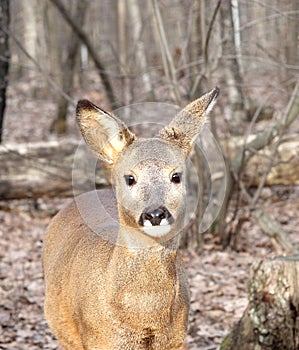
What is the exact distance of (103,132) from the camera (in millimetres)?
4543

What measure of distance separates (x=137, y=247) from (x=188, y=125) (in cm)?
82

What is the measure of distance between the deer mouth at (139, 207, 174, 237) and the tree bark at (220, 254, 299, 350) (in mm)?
1880

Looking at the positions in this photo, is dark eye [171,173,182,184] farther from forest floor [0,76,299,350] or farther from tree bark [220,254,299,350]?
forest floor [0,76,299,350]

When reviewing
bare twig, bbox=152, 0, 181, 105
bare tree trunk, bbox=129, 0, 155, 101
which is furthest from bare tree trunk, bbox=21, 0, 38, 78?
bare twig, bbox=152, 0, 181, 105

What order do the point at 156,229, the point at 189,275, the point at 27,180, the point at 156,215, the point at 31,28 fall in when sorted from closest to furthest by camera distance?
the point at 156,215
the point at 156,229
the point at 189,275
the point at 27,180
the point at 31,28

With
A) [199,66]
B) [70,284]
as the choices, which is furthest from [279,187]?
[70,284]

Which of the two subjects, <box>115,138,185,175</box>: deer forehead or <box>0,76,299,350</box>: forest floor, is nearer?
<box>115,138,185,175</box>: deer forehead

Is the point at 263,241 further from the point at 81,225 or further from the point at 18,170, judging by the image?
the point at 81,225

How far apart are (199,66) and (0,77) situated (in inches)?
120

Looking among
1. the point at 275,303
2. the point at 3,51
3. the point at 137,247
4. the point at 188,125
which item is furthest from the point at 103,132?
→ the point at 3,51

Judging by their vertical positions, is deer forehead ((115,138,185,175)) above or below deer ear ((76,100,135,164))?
below

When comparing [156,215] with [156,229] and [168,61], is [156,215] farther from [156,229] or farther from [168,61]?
[168,61]

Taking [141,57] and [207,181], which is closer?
[207,181]

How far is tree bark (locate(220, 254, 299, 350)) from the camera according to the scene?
19.0 feet
